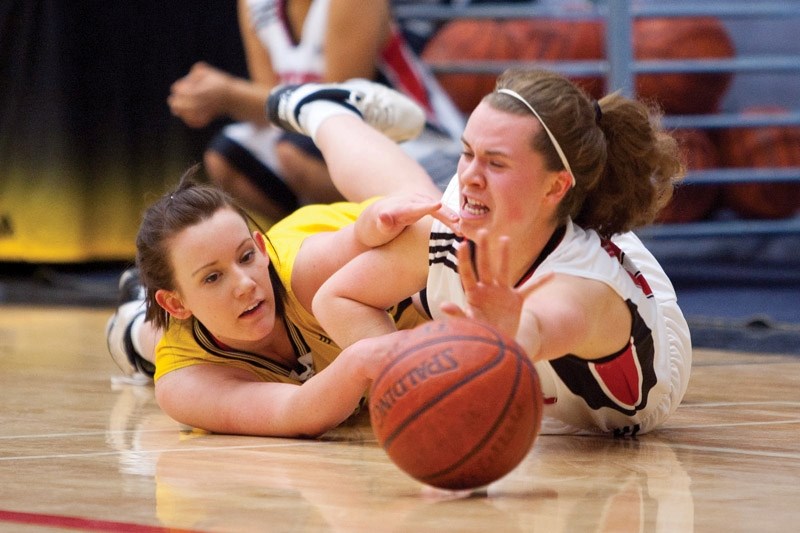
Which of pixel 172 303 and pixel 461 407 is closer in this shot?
pixel 461 407

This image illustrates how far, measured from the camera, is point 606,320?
1.91 m

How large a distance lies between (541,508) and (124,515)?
523 millimetres

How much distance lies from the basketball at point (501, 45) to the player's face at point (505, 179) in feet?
10.7

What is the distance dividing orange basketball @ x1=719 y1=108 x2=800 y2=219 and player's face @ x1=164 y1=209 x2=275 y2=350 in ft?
11.2

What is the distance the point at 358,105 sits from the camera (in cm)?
292

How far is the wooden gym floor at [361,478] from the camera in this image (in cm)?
151

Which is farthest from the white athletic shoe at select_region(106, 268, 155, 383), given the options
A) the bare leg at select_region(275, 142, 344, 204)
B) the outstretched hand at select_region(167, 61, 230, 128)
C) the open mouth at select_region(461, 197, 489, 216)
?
the outstretched hand at select_region(167, 61, 230, 128)

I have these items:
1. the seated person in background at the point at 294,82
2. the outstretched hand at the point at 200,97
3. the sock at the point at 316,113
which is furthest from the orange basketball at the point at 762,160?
the sock at the point at 316,113

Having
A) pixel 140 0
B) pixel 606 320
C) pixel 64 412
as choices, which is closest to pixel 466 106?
pixel 140 0

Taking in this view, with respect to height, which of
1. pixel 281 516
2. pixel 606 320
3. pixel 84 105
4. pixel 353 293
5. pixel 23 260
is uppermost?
pixel 606 320

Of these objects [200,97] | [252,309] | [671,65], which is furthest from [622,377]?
[671,65]

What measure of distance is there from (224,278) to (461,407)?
0.76 meters

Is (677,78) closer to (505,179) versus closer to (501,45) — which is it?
(501,45)

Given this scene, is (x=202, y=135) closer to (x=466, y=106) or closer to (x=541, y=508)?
(x=466, y=106)
